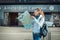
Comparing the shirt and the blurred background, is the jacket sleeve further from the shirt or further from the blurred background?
the blurred background

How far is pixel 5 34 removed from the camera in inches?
266

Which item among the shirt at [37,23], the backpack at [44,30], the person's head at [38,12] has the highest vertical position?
the person's head at [38,12]

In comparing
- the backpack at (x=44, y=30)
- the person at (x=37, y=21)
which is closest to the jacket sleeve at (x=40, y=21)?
the person at (x=37, y=21)

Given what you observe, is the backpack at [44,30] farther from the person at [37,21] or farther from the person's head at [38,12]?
the person's head at [38,12]

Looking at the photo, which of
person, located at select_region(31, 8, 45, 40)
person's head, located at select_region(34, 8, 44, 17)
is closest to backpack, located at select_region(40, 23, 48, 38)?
person, located at select_region(31, 8, 45, 40)

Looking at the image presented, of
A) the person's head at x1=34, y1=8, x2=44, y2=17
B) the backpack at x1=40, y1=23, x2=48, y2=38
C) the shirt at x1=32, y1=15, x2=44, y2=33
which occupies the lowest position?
the backpack at x1=40, y1=23, x2=48, y2=38

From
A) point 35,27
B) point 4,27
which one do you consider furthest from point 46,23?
point 4,27

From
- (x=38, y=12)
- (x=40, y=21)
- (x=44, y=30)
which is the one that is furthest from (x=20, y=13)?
(x=44, y=30)

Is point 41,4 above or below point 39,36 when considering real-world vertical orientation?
above

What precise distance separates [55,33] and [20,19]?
3.94 feet

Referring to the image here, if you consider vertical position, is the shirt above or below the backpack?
above

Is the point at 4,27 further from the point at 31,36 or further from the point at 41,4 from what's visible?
the point at 41,4

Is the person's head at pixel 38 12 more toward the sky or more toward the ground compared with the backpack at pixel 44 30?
more toward the sky

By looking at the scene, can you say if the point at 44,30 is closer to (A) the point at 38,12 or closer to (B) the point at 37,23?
(B) the point at 37,23
